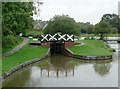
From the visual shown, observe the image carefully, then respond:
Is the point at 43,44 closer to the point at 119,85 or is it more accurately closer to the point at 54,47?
the point at 54,47

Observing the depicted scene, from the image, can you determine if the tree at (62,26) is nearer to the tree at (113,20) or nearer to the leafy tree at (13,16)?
the leafy tree at (13,16)

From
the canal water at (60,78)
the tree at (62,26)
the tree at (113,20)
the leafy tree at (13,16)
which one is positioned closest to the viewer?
the canal water at (60,78)

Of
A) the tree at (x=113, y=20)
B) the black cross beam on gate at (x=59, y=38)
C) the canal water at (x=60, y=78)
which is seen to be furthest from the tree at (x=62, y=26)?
the tree at (x=113, y=20)

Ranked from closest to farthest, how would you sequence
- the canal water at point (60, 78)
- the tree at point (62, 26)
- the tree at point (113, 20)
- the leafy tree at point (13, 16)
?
1. the canal water at point (60, 78)
2. the leafy tree at point (13, 16)
3. the tree at point (62, 26)
4. the tree at point (113, 20)

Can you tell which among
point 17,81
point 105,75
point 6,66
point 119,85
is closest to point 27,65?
point 6,66

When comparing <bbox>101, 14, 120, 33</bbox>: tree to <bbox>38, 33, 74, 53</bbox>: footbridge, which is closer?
<bbox>38, 33, 74, 53</bbox>: footbridge

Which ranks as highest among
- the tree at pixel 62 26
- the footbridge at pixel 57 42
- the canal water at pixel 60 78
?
the tree at pixel 62 26

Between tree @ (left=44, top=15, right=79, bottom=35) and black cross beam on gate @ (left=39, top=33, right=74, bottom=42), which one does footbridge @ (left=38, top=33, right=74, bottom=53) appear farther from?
tree @ (left=44, top=15, right=79, bottom=35)

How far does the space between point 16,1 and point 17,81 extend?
32.5ft

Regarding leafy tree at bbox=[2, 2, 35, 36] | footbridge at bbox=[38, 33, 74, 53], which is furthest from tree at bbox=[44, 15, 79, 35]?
leafy tree at bbox=[2, 2, 35, 36]

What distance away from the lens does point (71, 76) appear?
43.0 feet

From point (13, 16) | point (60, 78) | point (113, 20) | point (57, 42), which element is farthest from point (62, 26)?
point (113, 20)

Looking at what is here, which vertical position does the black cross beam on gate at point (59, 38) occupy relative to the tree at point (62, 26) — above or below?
below

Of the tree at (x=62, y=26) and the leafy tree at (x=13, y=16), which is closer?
the leafy tree at (x=13, y=16)
